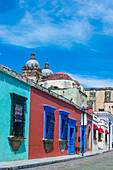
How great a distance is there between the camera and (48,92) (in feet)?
61.1

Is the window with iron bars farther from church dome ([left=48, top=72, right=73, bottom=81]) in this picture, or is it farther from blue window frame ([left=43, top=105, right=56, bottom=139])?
church dome ([left=48, top=72, right=73, bottom=81])

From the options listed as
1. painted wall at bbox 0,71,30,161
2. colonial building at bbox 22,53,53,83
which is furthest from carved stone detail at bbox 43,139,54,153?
colonial building at bbox 22,53,53,83

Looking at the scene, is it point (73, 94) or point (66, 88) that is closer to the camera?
point (73, 94)

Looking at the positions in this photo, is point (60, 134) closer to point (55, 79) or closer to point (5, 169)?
point (5, 169)

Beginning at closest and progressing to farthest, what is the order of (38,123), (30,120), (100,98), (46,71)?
(30,120)
(38,123)
(100,98)
(46,71)

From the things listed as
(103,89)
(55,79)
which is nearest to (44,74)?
(103,89)

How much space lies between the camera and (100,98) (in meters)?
72.9

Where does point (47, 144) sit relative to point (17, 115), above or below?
below

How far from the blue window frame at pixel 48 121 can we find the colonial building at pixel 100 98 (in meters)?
52.7

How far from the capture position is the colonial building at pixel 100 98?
2791 inches

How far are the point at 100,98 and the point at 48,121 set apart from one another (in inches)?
2194

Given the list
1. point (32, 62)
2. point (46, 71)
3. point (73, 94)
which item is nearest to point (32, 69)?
point (32, 62)

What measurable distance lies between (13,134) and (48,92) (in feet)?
17.7

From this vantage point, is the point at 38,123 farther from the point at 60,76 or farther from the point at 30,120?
the point at 60,76
